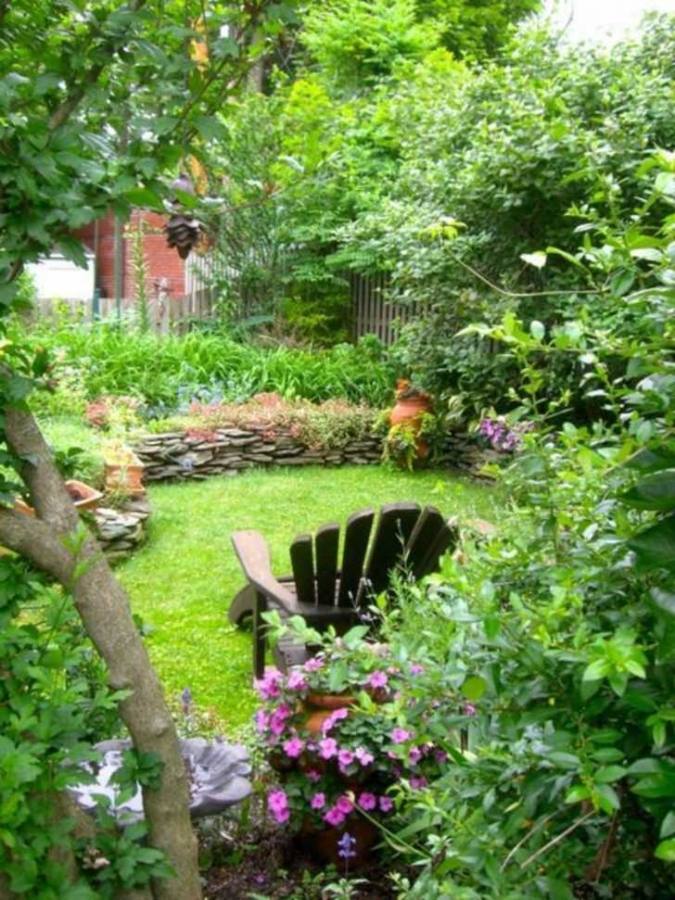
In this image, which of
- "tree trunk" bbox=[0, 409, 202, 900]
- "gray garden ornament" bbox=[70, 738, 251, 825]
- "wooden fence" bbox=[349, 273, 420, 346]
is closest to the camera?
"tree trunk" bbox=[0, 409, 202, 900]

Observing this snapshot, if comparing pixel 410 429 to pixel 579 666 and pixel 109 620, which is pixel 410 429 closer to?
pixel 109 620

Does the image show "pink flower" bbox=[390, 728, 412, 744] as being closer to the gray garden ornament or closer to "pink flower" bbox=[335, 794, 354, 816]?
"pink flower" bbox=[335, 794, 354, 816]

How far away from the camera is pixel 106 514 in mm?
7043

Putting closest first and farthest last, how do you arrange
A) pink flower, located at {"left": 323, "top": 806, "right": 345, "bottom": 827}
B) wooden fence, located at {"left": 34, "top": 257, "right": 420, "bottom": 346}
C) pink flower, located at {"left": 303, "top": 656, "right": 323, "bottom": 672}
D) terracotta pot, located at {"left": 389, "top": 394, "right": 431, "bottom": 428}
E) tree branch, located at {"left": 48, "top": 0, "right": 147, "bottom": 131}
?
tree branch, located at {"left": 48, "top": 0, "right": 147, "bottom": 131}, pink flower, located at {"left": 323, "top": 806, "right": 345, "bottom": 827}, pink flower, located at {"left": 303, "top": 656, "right": 323, "bottom": 672}, terracotta pot, located at {"left": 389, "top": 394, "right": 431, "bottom": 428}, wooden fence, located at {"left": 34, "top": 257, "right": 420, "bottom": 346}

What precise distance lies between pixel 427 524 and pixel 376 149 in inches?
369

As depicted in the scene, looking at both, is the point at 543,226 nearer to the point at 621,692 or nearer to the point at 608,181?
the point at 608,181

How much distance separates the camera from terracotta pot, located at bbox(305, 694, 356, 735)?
3.16m

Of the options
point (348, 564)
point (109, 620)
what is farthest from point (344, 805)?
point (348, 564)

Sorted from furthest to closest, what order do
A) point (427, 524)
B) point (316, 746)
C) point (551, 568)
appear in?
point (427, 524) → point (316, 746) → point (551, 568)

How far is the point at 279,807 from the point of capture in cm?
298

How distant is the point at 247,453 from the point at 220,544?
273 cm

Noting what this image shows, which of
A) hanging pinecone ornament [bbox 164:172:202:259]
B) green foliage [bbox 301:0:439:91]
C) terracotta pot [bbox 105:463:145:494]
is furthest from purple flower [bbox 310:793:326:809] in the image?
green foliage [bbox 301:0:439:91]

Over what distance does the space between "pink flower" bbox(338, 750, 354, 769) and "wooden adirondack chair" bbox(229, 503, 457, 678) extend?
4.27 feet

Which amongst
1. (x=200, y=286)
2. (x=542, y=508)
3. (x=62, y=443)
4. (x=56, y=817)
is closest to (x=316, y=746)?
(x=56, y=817)
